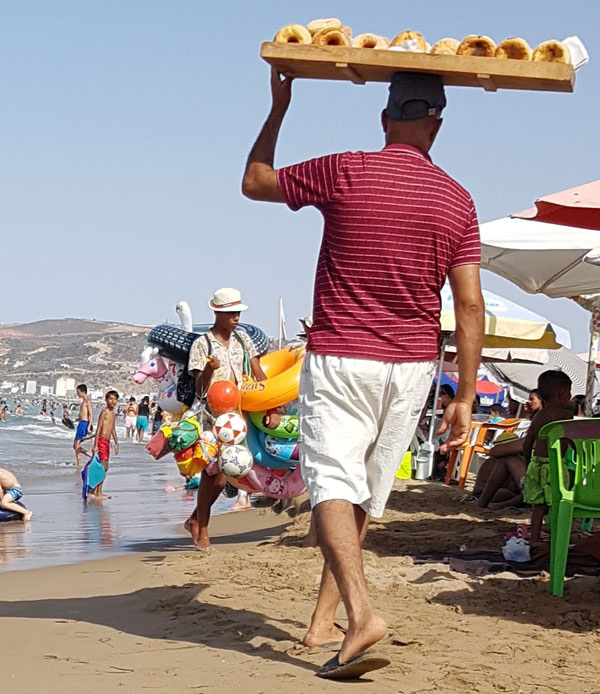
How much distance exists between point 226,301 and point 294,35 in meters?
3.29

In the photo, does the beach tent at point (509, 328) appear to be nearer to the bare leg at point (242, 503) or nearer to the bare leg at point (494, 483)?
the bare leg at point (242, 503)

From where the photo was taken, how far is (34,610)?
4.42 metres

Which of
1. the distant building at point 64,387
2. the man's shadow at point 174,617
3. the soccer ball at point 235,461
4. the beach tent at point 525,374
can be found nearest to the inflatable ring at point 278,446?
the soccer ball at point 235,461

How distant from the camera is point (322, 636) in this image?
141 inches

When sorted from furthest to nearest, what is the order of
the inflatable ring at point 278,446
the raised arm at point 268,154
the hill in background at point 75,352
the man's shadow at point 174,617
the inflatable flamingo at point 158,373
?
the hill in background at point 75,352 < the inflatable flamingo at point 158,373 < the inflatable ring at point 278,446 < the man's shadow at point 174,617 < the raised arm at point 268,154

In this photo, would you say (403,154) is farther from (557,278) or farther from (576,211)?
(557,278)

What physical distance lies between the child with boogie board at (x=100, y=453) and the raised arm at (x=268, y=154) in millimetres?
9345

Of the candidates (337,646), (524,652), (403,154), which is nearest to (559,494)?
(524,652)

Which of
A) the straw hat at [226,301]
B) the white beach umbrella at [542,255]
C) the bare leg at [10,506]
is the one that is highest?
the white beach umbrella at [542,255]

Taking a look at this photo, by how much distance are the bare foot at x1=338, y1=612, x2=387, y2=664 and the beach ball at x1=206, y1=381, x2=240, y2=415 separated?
136 inches

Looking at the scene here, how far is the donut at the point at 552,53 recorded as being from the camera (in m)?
3.54

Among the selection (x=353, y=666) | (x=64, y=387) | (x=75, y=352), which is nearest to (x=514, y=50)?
(x=353, y=666)

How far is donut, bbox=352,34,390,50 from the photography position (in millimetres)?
3570

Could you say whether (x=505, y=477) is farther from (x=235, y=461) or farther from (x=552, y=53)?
(x=552, y=53)
